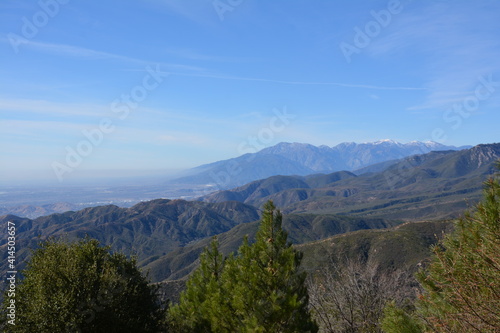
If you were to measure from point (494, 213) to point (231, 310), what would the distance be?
11375 mm

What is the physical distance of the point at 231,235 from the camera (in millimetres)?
197625

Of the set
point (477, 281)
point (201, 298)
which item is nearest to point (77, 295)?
point (201, 298)

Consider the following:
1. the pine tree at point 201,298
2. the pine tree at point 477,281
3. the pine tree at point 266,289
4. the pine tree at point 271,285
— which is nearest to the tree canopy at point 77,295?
the pine tree at point 201,298

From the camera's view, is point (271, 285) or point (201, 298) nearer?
point (271, 285)

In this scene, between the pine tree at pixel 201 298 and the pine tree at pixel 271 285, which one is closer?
the pine tree at pixel 271 285

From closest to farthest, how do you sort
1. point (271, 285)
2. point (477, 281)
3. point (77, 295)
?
1. point (477, 281)
2. point (271, 285)
3. point (77, 295)

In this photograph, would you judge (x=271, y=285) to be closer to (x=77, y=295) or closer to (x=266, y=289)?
(x=266, y=289)

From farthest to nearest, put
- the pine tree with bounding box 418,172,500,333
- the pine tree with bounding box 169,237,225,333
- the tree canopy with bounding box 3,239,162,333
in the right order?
the pine tree with bounding box 169,237,225,333
the tree canopy with bounding box 3,239,162,333
the pine tree with bounding box 418,172,500,333

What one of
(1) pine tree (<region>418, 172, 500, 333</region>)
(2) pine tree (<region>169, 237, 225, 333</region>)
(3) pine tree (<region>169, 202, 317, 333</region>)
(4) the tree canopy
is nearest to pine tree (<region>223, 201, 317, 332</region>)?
(3) pine tree (<region>169, 202, 317, 333</region>)

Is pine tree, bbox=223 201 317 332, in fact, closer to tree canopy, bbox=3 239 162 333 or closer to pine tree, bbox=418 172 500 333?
tree canopy, bbox=3 239 162 333

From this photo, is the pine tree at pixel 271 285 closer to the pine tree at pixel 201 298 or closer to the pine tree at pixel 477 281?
the pine tree at pixel 201 298

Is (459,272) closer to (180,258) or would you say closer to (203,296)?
(203,296)

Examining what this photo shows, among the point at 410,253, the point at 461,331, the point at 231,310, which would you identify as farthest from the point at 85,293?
the point at 410,253

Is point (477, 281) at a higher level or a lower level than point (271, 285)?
higher
